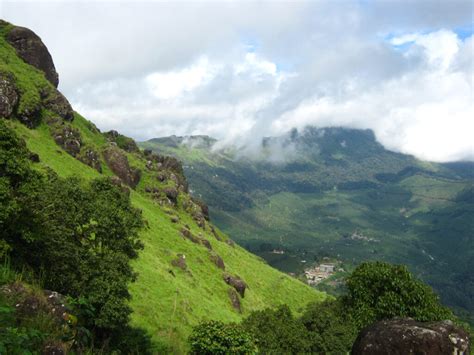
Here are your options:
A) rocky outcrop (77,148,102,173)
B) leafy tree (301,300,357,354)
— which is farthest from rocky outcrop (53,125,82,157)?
leafy tree (301,300,357,354)

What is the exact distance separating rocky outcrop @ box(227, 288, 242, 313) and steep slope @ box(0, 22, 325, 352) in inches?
17.5

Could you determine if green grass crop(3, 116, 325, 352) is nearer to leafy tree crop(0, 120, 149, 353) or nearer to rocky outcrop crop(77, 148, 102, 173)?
rocky outcrop crop(77, 148, 102, 173)

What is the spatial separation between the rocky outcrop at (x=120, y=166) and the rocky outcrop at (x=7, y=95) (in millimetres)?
50031

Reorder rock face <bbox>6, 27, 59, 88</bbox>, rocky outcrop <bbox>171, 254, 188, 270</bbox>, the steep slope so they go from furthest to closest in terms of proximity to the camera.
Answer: rock face <bbox>6, 27, 59, 88</bbox> < rocky outcrop <bbox>171, 254, 188, 270</bbox> < the steep slope

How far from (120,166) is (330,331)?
13697 cm

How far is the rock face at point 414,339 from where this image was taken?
2364 cm

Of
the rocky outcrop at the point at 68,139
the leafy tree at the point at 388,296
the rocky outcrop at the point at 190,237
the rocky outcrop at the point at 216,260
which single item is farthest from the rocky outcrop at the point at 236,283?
the rocky outcrop at the point at 68,139

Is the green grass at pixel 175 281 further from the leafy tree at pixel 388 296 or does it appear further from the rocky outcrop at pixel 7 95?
the leafy tree at pixel 388 296

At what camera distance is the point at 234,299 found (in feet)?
387

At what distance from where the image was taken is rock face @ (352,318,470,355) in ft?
77.6

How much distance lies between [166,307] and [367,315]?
41.3 meters

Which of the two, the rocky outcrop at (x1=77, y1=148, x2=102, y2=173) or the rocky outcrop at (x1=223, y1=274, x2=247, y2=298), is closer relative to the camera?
the rocky outcrop at (x1=223, y1=274, x2=247, y2=298)

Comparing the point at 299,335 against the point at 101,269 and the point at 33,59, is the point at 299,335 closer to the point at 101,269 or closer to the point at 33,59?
the point at 101,269

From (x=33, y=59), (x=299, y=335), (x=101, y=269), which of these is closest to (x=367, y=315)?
(x=299, y=335)
